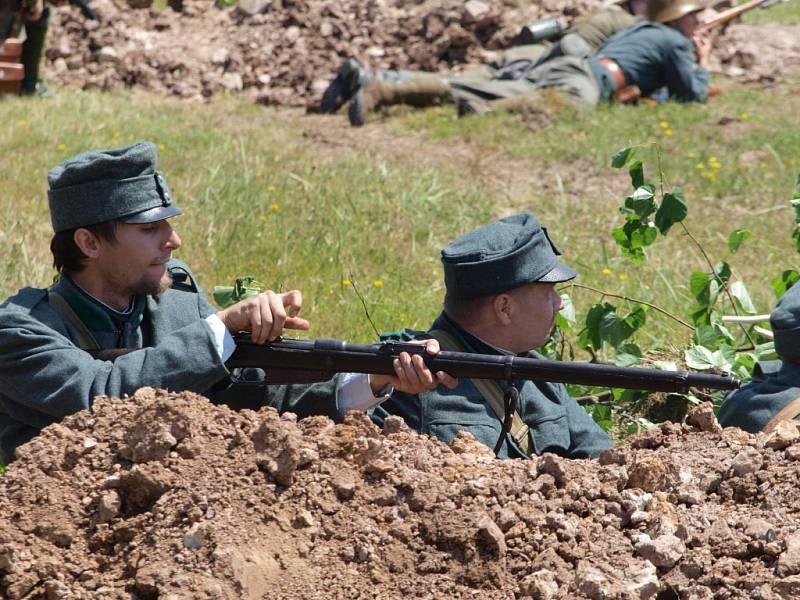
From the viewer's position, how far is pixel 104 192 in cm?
434

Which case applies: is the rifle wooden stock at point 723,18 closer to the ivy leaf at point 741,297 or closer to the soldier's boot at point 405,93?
the soldier's boot at point 405,93

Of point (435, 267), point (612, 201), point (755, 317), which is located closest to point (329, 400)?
point (755, 317)

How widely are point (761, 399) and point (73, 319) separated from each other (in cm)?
237

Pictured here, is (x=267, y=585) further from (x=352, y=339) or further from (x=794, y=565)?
(x=352, y=339)

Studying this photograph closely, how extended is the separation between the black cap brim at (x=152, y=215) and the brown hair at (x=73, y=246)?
5 centimetres

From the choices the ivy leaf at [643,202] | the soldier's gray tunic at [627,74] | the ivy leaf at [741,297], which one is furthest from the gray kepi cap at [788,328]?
the soldier's gray tunic at [627,74]

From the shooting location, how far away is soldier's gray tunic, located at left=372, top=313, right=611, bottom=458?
4.45 metres

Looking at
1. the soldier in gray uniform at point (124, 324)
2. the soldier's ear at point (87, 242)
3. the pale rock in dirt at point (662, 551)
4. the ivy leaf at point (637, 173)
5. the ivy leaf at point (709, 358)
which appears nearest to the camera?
the pale rock in dirt at point (662, 551)

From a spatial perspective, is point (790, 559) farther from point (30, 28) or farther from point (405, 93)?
point (30, 28)

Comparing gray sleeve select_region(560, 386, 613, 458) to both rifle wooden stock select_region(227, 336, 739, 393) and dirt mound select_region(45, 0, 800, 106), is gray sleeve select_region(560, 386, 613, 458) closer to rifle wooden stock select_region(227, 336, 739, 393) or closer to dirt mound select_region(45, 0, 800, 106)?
rifle wooden stock select_region(227, 336, 739, 393)

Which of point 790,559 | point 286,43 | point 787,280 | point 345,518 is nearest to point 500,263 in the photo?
point 345,518

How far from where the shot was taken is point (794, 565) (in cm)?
304

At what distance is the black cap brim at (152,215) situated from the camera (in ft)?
14.3

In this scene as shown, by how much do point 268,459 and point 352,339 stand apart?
3570 millimetres
